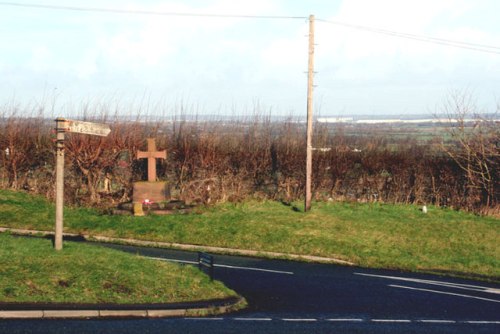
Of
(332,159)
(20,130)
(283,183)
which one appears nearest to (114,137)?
(20,130)

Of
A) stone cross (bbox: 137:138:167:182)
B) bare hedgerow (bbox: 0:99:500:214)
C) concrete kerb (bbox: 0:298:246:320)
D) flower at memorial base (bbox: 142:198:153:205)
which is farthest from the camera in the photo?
bare hedgerow (bbox: 0:99:500:214)

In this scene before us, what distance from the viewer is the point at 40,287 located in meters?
A: 12.2

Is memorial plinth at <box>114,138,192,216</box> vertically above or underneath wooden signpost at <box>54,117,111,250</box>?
underneath

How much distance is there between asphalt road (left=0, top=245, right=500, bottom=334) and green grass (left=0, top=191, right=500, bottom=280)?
1.70m

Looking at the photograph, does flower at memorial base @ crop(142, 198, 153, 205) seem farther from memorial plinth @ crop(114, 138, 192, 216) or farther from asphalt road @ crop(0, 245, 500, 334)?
asphalt road @ crop(0, 245, 500, 334)

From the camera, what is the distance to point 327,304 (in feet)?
44.5

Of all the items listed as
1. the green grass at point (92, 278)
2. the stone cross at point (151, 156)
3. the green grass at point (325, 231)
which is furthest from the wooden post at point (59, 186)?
the stone cross at point (151, 156)

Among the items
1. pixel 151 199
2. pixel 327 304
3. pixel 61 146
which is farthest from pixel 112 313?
pixel 151 199

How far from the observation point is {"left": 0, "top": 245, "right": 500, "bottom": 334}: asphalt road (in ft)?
36.1

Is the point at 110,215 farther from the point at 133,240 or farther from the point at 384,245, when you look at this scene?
the point at 384,245

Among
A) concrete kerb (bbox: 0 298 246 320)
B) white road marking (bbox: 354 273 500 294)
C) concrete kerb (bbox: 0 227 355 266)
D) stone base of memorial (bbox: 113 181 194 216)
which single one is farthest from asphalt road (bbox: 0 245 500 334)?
stone base of memorial (bbox: 113 181 194 216)

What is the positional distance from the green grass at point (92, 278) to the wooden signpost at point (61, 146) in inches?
19.1

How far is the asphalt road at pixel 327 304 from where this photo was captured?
11.0 m

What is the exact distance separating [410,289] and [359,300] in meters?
2.22
